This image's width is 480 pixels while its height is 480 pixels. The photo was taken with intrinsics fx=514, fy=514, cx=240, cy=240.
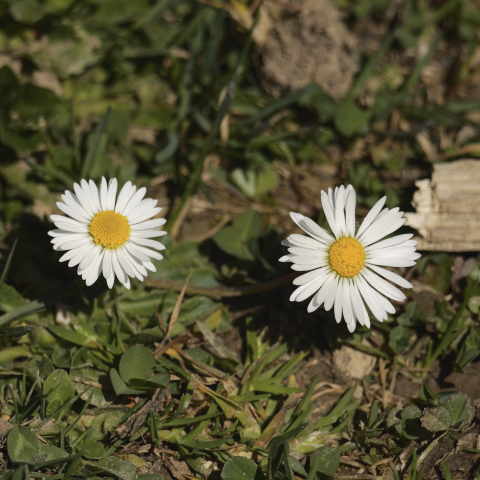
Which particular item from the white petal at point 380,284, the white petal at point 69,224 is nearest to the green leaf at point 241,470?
the white petal at point 380,284

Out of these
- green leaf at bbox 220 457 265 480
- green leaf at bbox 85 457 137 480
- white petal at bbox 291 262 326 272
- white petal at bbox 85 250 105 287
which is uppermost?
white petal at bbox 291 262 326 272

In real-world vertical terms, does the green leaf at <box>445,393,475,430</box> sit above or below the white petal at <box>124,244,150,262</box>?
below

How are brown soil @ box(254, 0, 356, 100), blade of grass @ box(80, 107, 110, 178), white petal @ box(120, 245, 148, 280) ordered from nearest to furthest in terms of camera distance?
white petal @ box(120, 245, 148, 280)
blade of grass @ box(80, 107, 110, 178)
brown soil @ box(254, 0, 356, 100)

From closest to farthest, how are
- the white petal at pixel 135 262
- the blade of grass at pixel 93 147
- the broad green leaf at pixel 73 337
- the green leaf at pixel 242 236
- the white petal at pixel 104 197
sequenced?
the white petal at pixel 135 262, the white petal at pixel 104 197, the broad green leaf at pixel 73 337, the green leaf at pixel 242 236, the blade of grass at pixel 93 147

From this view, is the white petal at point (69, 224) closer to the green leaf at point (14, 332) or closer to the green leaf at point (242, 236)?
the green leaf at point (14, 332)

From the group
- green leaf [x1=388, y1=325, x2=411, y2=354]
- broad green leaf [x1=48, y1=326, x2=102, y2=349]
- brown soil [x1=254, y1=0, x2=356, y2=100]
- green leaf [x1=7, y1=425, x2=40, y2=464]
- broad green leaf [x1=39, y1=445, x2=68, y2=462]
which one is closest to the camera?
green leaf [x1=7, y1=425, x2=40, y2=464]

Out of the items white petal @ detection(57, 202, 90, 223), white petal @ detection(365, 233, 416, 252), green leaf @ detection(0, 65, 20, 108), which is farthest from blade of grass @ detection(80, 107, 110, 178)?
white petal @ detection(365, 233, 416, 252)

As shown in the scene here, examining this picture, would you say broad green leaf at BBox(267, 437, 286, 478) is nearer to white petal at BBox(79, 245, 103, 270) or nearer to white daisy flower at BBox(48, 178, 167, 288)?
white daisy flower at BBox(48, 178, 167, 288)
